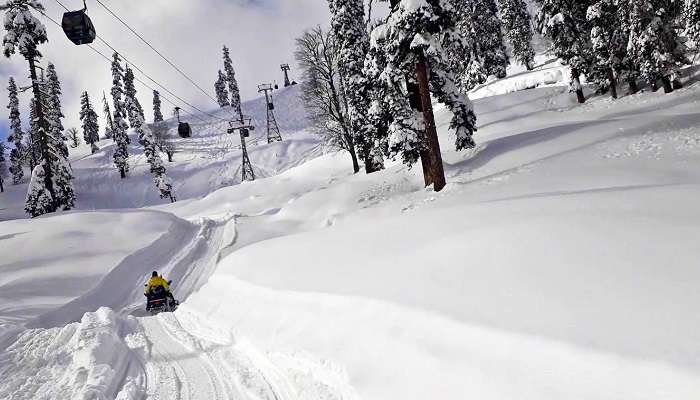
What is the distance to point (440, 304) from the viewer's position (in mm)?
5426

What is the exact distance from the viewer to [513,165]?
17672 mm

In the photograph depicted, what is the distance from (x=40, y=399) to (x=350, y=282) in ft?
15.2

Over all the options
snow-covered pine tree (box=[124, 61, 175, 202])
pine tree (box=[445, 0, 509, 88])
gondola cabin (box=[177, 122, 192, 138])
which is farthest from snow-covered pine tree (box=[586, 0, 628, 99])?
snow-covered pine tree (box=[124, 61, 175, 202])

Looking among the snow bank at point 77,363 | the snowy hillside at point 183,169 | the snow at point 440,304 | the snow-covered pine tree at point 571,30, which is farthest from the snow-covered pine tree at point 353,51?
the snowy hillside at point 183,169

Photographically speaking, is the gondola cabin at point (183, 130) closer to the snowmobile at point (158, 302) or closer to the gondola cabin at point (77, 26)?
the gondola cabin at point (77, 26)

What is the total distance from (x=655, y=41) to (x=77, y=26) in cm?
3058

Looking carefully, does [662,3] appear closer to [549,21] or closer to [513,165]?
[549,21]

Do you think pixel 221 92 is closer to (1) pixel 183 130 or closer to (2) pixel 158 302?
(1) pixel 183 130

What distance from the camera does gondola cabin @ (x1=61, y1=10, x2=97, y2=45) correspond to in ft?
57.4

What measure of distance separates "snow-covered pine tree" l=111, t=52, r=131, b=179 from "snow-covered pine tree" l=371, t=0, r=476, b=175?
57733mm

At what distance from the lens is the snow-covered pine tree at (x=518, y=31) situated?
58.8 metres

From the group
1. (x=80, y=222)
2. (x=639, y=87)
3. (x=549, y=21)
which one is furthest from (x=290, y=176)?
(x=639, y=87)

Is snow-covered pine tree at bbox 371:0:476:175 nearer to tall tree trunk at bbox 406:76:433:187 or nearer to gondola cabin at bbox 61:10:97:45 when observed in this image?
tall tree trunk at bbox 406:76:433:187

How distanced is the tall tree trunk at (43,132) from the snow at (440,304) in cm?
1080
